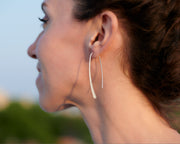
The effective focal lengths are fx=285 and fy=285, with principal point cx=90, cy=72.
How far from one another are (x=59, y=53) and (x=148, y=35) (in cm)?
58

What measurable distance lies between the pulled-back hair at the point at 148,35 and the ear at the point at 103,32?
0.05m

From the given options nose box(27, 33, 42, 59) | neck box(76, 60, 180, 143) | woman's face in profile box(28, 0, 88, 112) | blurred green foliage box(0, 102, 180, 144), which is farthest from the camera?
blurred green foliage box(0, 102, 180, 144)

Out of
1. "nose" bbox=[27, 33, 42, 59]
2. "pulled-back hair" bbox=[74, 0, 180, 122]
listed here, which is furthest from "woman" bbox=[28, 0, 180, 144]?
"nose" bbox=[27, 33, 42, 59]

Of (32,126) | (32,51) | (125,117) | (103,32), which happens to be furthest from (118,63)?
(32,126)

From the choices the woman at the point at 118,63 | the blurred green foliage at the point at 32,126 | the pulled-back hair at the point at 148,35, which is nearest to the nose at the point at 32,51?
the woman at the point at 118,63

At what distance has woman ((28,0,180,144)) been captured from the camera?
170cm

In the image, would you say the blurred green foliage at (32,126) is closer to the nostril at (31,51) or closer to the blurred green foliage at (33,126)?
the blurred green foliage at (33,126)

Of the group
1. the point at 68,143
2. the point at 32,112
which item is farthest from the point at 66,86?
the point at 68,143

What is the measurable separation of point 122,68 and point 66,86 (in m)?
0.40

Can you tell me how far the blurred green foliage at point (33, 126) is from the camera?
1170 centimetres

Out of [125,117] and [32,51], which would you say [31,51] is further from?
[125,117]

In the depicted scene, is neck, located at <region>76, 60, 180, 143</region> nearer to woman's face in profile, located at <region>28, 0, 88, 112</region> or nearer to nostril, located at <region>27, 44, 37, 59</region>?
woman's face in profile, located at <region>28, 0, 88, 112</region>

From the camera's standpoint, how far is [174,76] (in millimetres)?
1859

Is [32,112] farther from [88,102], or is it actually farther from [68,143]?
[88,102]
